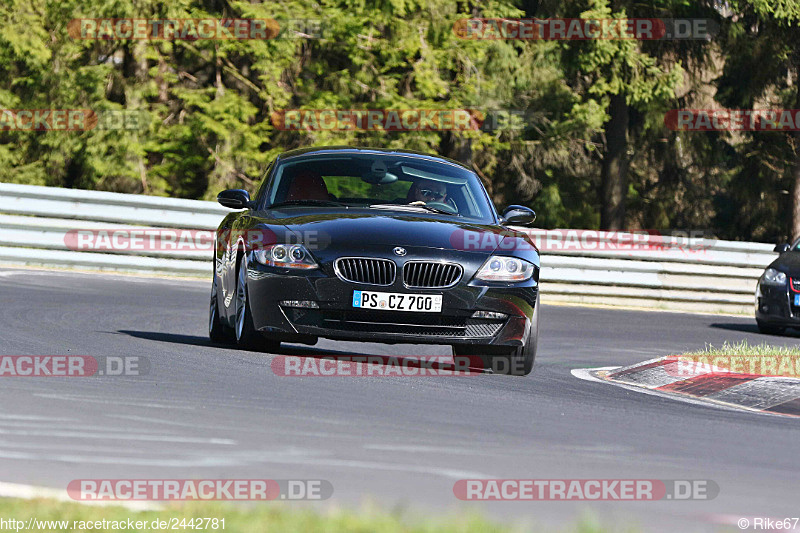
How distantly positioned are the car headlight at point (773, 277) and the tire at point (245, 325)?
8.90 meters

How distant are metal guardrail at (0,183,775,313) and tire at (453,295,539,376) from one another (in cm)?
989

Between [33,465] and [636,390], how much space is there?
526 cm

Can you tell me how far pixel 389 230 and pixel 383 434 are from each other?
3037 mm

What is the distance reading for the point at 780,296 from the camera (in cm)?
1688

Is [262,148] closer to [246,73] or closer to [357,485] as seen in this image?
[246,73]

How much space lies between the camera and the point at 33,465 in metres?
5.23

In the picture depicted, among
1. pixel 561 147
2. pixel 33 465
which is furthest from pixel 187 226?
pixel 561 147
